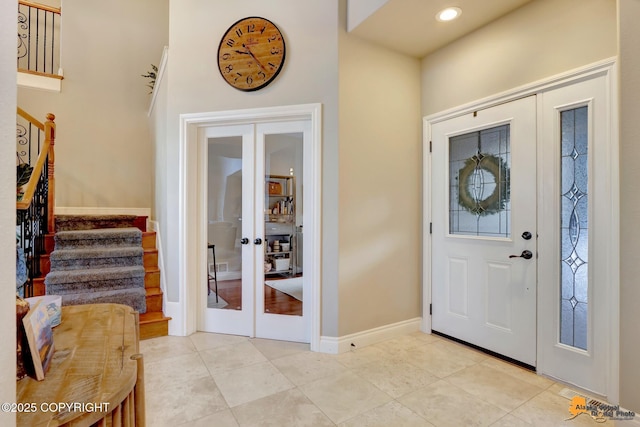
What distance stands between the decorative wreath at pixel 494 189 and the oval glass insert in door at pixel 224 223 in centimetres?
208

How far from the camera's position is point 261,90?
2779 millimetres

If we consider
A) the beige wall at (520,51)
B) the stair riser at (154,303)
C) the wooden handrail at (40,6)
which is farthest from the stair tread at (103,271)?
the wooden handrail at (40,6)

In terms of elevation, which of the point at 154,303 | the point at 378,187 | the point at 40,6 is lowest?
the point at 154,303

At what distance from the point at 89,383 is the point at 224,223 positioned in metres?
2.17

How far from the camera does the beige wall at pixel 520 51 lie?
198cm

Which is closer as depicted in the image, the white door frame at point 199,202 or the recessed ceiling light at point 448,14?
the recessed ceiling light at point 448,14

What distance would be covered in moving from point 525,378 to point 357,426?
137 cm

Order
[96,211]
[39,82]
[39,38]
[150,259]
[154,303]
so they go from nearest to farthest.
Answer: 1. [154,303]
2. [150,259]
3. [39,82]
4. [39,38]
5. [96,211]

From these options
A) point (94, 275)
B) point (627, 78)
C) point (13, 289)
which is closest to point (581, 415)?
point (627, 78)

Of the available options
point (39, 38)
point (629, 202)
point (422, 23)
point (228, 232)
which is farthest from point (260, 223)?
point (39, 38)

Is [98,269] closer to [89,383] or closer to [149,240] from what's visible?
[149,240]

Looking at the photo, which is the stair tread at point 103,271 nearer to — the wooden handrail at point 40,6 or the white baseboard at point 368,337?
the white baseboard at point 368,337

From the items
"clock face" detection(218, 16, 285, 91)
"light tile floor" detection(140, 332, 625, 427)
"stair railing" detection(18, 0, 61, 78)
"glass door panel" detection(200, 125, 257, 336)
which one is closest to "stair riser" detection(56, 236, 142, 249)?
"glass door panel" detection(200, 125, 257, 336)

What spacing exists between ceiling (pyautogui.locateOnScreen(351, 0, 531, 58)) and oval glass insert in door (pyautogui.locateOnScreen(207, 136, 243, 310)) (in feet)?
5.29
